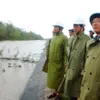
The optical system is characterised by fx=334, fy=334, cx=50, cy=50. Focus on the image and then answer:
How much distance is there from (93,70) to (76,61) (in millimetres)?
1478

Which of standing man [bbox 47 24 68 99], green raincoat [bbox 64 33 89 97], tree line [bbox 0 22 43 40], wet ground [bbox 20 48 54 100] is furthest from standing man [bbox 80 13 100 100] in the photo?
tree line [bbox 0 22 43 40]

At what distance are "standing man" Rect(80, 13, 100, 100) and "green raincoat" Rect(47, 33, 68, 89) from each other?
2.87m

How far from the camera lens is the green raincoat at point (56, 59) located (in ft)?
22.8

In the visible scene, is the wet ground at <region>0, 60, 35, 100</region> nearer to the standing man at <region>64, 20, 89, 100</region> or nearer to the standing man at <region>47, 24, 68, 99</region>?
the standing man at <region>47, 24, 68, 99</region>

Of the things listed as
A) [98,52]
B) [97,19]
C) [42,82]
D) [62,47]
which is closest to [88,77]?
[98,52]

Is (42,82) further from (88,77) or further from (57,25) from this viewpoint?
(88,77)

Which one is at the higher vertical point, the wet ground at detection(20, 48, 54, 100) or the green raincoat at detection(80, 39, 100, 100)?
the green raincoat at detection(80, 39, 100, 100)

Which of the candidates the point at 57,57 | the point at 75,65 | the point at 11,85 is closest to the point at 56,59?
the point at 57,57

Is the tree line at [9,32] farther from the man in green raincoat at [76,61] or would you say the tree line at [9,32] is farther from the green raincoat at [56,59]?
the man in green raincoat at [76,61]

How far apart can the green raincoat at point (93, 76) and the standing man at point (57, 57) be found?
287cm

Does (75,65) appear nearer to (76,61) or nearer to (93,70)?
(76,61)

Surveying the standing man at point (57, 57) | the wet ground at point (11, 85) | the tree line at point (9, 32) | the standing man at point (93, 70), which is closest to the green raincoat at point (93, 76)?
the standing man at point (93, 70)

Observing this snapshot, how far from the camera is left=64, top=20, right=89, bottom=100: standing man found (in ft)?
17.4

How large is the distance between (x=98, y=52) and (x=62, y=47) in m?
3.11
